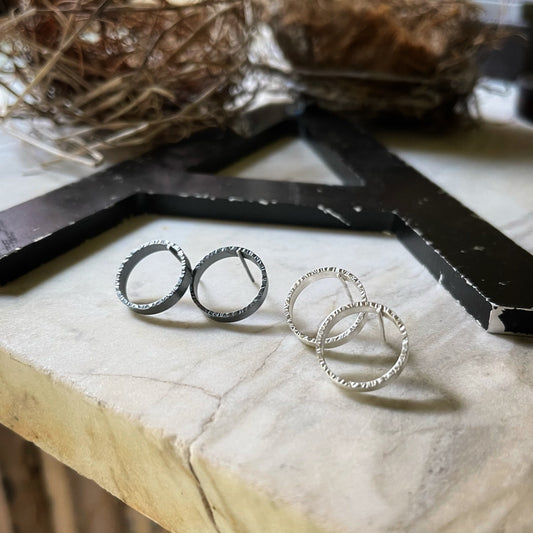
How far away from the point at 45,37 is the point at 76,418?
1.16 feet

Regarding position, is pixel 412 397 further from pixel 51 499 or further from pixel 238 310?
pixel 51 499

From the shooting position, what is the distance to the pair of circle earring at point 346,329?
29 cm

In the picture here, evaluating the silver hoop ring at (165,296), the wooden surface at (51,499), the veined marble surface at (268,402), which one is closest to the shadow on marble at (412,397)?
the veined marble surface at (268,402)

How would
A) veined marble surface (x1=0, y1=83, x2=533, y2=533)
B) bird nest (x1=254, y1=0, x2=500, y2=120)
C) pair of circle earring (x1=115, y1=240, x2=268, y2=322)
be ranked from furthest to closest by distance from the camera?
bird nest (x1=254, y1=0, x2=500, y2=120) < pair of circle earring (x1=115, y1=240, x2=268, y2=322) < veined marble surface (x1=0, y1=83, x2=533, y2=533)

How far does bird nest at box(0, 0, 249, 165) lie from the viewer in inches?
18.7

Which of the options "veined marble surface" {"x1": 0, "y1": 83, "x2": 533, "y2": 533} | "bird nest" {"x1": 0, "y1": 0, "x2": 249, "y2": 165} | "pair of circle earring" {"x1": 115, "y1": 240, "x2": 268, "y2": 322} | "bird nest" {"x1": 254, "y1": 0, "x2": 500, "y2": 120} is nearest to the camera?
"veined marble surface" {"x1": 0, "y1": 83, "x2": 533, "y2": 533}

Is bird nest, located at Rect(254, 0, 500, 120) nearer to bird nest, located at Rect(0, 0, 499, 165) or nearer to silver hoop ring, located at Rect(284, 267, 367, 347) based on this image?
bird nest, located at Rect(0, 0, 499, 165)

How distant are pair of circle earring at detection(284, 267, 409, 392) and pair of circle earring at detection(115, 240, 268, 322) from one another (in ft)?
0.07

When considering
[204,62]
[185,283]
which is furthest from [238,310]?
[204,62]

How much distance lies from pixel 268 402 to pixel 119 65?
1.13 feet

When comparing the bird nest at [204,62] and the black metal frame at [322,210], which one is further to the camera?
the bird nest at [204,62]

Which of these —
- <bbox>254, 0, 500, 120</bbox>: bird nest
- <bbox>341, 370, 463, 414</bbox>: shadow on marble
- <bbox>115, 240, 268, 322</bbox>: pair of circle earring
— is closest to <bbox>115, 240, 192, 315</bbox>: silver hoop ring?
<bbox>115, 240, 268, 322</bbox>: pair of circle earring

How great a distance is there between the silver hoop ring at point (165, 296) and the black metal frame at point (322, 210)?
0.07m

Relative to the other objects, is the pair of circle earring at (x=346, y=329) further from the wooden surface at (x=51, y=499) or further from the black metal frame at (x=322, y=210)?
the wooden surface at (x=51, y=499)
